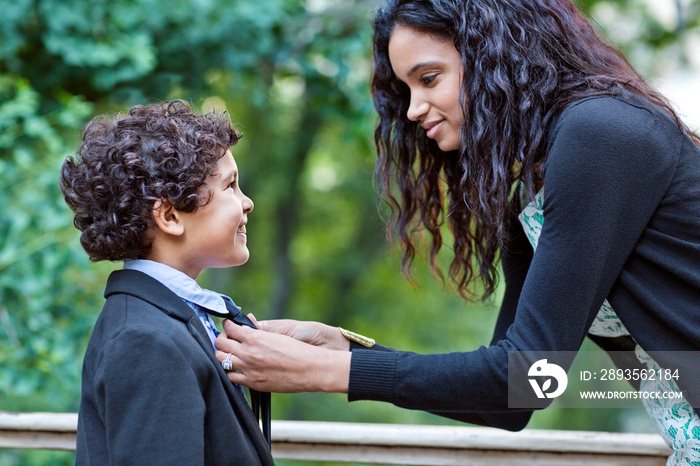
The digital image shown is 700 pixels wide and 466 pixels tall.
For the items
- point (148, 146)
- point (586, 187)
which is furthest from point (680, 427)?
point (148, 146)

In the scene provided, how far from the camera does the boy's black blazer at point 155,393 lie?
1.08 m

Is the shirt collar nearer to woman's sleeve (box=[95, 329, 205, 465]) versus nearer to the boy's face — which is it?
the boy's face

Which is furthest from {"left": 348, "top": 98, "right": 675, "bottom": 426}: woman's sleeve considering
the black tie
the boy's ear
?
the boy's ear

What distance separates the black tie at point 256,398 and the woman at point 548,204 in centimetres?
9

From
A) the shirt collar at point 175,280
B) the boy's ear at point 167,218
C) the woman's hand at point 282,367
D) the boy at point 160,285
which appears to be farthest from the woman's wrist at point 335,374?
the boy's ear at point 167,218

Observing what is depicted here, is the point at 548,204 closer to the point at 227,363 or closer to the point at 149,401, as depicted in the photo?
the point at 227,363

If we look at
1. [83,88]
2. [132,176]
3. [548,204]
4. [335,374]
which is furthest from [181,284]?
[83,88]

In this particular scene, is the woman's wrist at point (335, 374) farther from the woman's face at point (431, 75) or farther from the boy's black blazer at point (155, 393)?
the woman's face at point (431, 75)

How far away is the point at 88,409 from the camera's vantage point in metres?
1.23

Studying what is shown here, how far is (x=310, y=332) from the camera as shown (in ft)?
4.95

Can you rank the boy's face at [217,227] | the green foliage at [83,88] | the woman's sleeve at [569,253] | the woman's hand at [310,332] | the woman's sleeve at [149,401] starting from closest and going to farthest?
the woman's sleeve at [149,401] → the woman's sleeve at [569,253] → the boy's face at [217,227] → the woman's hand at [310,332] → the green foliage at [83,88]

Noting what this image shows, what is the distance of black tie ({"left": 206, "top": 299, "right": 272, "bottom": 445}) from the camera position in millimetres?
1402

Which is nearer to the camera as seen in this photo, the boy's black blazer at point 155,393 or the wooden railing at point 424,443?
the boy's black blazer at point 155,393

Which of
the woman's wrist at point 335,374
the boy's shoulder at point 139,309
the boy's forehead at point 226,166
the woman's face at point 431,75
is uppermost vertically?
the woman's face at point 431,75
